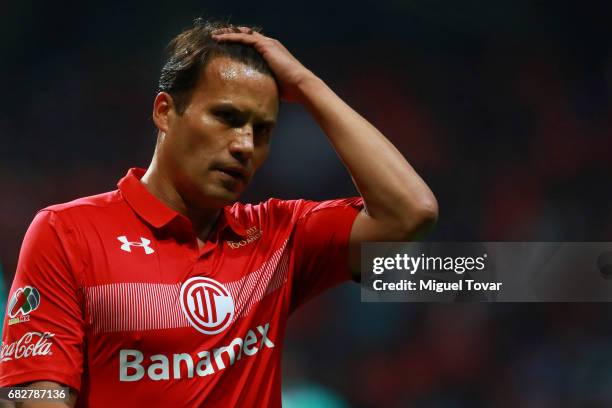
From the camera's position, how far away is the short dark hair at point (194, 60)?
1830mm

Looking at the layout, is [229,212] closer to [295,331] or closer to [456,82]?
[295,331]

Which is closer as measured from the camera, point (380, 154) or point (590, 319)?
point (380, 154)

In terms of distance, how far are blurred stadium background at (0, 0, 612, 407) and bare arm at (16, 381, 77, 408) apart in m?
1.94

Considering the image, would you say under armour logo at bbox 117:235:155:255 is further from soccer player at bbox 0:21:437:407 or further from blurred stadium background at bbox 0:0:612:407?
blurred stadium background at bbox 0:0:612:407

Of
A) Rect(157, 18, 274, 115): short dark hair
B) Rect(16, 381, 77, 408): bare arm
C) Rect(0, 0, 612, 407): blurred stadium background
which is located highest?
Rect(0, 0, 612, 407): blurred stadium background

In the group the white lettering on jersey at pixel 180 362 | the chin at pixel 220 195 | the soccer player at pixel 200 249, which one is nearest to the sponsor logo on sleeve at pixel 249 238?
the soccer player at pixel 200 249

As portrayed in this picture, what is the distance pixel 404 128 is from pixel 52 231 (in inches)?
89.1

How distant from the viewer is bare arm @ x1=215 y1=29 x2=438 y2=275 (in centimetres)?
177

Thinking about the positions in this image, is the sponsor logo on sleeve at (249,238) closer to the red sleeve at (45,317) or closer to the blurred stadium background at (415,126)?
the red sleeve at (45,317)

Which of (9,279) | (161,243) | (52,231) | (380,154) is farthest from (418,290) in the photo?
(9,279)

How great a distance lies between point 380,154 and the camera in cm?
179

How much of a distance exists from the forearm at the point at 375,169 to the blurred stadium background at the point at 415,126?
170cm

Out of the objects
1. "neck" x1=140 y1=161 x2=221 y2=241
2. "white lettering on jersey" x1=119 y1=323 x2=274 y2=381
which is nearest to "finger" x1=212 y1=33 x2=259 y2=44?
"neck" x1=140 y1=161 x2=221 y2=241

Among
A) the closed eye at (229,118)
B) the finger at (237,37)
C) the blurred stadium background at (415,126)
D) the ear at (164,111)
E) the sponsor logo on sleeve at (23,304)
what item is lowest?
the sponsor logo on sleeve at (23,304)
